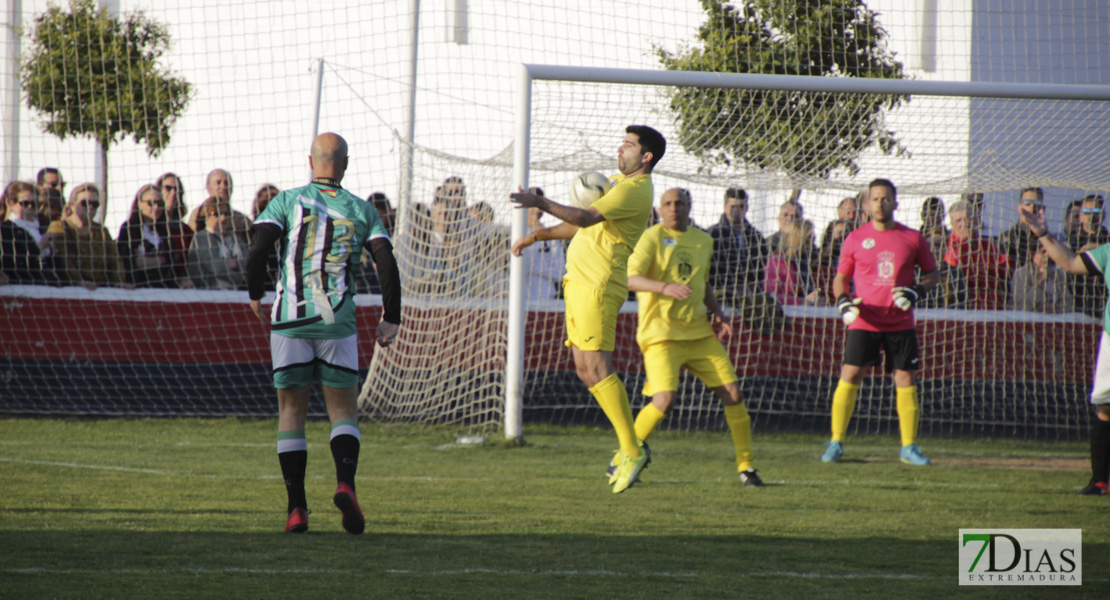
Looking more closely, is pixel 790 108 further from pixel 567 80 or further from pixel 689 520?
pixel 689 520

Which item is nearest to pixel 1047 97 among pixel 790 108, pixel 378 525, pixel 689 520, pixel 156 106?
pixel 790 108

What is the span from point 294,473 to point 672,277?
10.6 ft

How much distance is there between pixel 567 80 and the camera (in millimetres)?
8062

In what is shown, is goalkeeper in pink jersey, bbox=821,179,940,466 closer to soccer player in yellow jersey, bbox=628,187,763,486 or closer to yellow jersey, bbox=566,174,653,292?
soccer player in yellow jersey, bbox=628,187,763,486

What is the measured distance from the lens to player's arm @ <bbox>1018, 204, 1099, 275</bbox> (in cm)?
607

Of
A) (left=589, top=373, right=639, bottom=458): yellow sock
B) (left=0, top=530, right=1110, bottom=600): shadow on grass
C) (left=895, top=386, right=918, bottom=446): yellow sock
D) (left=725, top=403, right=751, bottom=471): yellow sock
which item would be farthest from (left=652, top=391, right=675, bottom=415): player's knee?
(left=895, top=386, right=918, bottom=446): yellow sock

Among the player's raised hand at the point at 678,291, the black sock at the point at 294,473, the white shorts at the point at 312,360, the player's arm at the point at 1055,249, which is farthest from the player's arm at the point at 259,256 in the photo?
the player's arm at the point at 1055,249

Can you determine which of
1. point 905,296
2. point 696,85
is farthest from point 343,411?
point 905,296

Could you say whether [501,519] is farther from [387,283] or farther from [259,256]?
[259,256]

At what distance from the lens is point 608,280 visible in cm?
572

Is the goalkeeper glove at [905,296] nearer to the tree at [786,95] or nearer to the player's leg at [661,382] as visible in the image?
the player's leg at [661,382]

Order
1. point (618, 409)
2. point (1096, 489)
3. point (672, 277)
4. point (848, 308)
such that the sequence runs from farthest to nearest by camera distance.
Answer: point (848, 308)
point (672, 277)
point (1096, 489)
point (618, 409)

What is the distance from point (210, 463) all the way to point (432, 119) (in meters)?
4.55

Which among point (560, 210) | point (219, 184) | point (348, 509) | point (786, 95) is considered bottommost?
point (348, 509)
